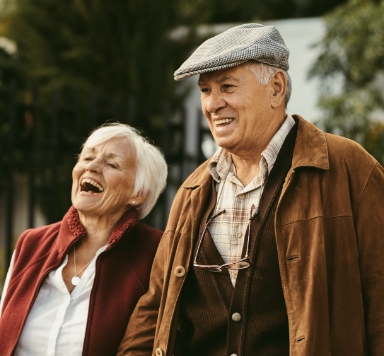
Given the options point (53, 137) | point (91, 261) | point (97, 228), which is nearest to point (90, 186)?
point (97, 228)

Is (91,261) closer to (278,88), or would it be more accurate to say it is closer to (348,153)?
(278,88)

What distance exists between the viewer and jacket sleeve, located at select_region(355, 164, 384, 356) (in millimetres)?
2375

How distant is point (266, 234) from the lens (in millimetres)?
2496

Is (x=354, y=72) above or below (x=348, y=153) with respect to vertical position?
above

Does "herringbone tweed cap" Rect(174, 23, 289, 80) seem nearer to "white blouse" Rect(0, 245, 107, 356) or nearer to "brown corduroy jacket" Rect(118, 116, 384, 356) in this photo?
"brown corduroy jacket" Rect(118, 116, 384, 356)

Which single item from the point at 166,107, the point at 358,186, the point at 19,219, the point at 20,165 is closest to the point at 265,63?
the point at 358,186

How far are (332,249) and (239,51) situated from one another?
0.80 metres

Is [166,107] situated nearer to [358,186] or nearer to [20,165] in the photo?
[358,186]

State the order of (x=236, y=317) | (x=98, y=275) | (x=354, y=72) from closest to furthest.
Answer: (x=236, y=317) → (x=98, y=275) → (x=354, y=72)

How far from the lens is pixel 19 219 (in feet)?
36.8

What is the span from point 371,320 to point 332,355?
7.3 inches

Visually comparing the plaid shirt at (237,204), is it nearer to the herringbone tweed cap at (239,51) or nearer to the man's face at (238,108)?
the man's face at (238,108)

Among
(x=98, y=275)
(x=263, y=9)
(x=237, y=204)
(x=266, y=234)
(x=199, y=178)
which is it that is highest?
(x=263, y=9)

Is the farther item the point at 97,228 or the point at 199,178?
the point at 97,228
